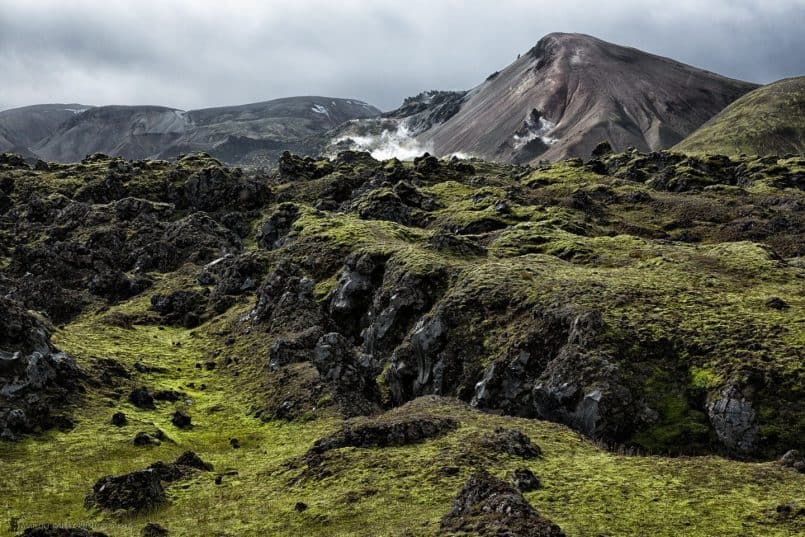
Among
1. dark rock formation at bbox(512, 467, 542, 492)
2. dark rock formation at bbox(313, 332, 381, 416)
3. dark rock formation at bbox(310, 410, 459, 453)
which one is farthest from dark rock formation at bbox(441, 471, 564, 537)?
dark rock formation at bbox(313, 332, 381, 416)

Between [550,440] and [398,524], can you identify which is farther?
[550,440]

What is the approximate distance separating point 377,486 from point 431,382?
72.7 feet

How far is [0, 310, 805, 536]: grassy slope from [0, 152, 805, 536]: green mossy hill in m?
0.16

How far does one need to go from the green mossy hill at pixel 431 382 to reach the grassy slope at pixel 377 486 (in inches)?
6.3

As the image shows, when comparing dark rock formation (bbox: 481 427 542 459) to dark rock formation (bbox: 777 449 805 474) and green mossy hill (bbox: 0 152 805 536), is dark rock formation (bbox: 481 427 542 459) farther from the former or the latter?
dark rock formation (bbox: 777 449 805 474)

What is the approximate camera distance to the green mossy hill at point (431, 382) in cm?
2972

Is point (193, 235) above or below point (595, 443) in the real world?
above

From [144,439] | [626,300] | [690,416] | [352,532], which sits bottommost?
[144,439]

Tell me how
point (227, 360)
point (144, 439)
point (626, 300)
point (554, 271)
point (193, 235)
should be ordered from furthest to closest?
point (193, 235)
point (227, 360)
point (554, 271)
point (626, 300)
point (144, 439)

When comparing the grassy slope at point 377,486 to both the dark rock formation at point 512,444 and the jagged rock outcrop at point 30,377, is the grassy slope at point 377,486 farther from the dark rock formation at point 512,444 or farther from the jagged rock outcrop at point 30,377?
the jagged rock outcrop at point 30,377

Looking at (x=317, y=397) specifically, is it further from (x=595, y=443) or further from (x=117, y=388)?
(x=595, y=443)

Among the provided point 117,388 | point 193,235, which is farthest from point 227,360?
point 193,235

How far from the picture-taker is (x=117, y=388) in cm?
5712

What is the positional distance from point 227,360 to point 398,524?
4688 centimetres
